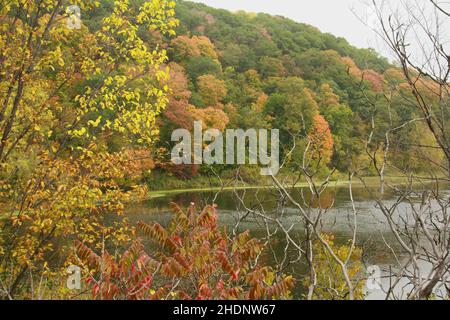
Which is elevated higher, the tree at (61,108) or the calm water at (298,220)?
the tree at (61,108)

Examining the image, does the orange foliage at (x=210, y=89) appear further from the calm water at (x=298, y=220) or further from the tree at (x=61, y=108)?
the tree at (x=61, y=108)

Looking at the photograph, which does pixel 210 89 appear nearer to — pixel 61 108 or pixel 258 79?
pixel 258 79

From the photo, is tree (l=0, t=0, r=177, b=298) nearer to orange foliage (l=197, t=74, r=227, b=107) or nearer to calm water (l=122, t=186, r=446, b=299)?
calm water (l=122, t=186, r=446, b=299)

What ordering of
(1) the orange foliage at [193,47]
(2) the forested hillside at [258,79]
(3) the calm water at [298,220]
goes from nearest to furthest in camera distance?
1. (3) the calm water at [298,220]
2. (2) the forested hillside at [258,79]
3. (1) the orange foliage at [193,47]

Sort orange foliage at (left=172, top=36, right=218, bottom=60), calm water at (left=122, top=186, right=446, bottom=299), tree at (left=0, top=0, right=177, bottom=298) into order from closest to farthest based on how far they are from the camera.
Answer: tree at (left=0, top=0, right=177, bottom=298)
calm water at (left=122, top=186, right=446, bottom=299)
orange foliage at (left=172, top=36, right=218, bottom=60)

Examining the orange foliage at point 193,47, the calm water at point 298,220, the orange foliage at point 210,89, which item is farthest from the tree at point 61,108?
the orange foliage at point 193,47

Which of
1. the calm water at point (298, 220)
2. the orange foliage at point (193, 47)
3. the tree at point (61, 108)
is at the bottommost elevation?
the calm water at point (298, 220)

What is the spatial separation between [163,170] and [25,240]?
3465 centimetres

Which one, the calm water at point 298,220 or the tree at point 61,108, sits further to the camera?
the calm water at point 298,220

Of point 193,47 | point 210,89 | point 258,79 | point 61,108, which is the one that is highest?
point 193,47

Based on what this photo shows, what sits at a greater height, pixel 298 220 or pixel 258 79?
pixel 258 79

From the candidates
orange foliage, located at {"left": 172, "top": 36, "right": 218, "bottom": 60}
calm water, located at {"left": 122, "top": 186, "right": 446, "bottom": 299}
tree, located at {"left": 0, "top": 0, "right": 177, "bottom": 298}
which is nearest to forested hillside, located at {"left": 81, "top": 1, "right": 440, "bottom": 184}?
orange foliage, located at {"left": 172, "top": 36, "right": 218, "bottom": 60}

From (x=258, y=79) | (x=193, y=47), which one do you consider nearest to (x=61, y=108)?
(x=193, y=47)

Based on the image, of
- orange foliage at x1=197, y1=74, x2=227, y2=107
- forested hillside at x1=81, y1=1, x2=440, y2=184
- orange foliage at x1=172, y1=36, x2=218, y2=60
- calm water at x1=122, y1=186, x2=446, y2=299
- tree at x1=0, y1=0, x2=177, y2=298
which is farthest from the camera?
orange foliage at x1=172, y1=36, x2=218, y2=60
